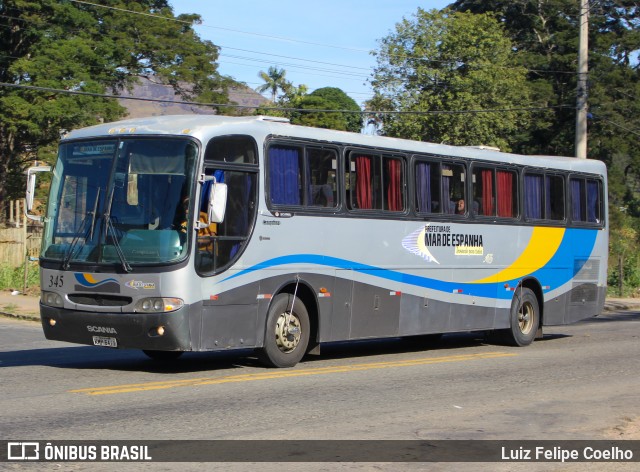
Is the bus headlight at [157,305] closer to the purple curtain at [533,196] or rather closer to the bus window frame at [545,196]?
the bus window frame at [545,196]

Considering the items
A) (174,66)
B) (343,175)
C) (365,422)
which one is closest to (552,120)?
(174,66)

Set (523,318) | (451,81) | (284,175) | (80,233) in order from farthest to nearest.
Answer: (451,81), (523,318), (284,175), (80,233)

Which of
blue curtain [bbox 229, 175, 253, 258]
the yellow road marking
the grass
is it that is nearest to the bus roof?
blue curtain [bbox 229, 175, 253, 258]

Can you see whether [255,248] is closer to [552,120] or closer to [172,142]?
[172,142]

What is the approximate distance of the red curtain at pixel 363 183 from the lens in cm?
1541

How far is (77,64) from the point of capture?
141 ft

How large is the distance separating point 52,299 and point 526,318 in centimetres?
Result: 973

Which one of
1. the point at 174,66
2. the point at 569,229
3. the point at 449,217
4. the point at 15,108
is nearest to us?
the point at 449,217

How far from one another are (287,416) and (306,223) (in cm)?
483

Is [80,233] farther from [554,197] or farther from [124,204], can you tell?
[554,197]

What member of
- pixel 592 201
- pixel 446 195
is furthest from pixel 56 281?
pixel 592 201

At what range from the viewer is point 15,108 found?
138ft

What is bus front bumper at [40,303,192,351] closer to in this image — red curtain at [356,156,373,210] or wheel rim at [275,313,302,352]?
wheel rim at [275,313,302,352]

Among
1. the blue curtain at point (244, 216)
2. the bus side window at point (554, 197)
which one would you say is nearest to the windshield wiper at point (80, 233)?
the blue curtain at point (244, 216)
